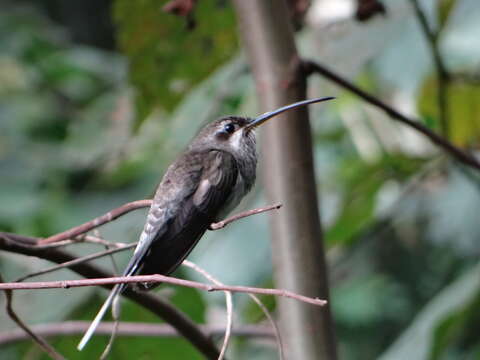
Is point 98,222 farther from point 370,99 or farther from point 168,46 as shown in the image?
point 168,46

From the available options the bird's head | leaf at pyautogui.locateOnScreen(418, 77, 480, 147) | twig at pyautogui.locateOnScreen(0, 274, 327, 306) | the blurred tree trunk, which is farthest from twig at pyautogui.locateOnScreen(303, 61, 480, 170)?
leaf at pyautogui.locateOnScreen(418, 77, 480, 147)

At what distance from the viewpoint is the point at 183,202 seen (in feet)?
4.17

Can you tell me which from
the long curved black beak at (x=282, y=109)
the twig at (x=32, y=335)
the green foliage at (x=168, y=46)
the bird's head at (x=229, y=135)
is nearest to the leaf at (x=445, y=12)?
the green foliage at (x=168, y=46)

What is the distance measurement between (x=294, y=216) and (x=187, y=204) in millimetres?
235

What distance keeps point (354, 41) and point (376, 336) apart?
1506mm

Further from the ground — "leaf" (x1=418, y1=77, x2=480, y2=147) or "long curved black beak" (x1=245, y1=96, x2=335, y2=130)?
"long curved black beak" (x1=245, y1=96, x2=335, y2=130)

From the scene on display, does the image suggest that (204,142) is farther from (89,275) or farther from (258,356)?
(258,356)

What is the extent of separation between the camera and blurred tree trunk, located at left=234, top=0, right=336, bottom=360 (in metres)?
1.40

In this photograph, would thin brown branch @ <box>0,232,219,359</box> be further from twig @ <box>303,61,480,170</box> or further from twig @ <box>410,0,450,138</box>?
twig @ <box>410,0,450,138</box>

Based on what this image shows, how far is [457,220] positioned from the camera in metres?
2.46

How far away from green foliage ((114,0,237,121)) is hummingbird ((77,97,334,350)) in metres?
0.78

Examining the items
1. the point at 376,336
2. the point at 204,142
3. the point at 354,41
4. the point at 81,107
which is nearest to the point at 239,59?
the point at 354,41

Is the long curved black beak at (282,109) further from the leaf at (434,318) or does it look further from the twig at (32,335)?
the leaf at (434,318)

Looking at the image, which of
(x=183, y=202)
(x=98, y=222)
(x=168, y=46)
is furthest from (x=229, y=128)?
(x=168, y=46)
